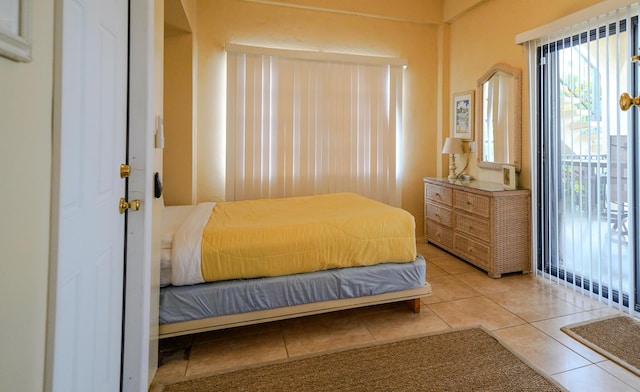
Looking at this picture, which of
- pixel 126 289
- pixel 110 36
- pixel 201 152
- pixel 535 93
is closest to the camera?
pixel 110 36

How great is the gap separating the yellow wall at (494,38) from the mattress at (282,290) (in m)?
1.85

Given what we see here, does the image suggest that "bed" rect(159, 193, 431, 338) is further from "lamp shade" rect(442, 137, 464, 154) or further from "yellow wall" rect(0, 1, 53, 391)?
"lamp shade" rect(442, 137, 464, 154)

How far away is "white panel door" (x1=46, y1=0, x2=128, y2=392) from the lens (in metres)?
0.86

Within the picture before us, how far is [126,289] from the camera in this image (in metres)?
1.44

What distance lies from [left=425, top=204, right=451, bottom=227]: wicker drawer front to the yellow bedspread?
1515 millimetres

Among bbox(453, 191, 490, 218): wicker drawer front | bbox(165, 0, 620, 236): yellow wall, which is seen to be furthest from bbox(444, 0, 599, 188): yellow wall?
bbox(453, 191, 490, 218): wicker drawer front

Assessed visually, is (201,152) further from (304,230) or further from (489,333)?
(489,333)

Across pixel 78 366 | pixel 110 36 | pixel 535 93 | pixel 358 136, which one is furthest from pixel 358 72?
pixel 78 366

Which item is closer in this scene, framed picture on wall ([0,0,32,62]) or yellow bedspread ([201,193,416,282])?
framed picture on wall ([0,0,32,62])

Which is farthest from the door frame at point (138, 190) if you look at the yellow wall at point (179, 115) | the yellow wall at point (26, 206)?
the yellow wall at point (179, 115)

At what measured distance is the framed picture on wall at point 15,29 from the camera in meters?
0.64

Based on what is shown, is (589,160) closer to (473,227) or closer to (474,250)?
(473,227)

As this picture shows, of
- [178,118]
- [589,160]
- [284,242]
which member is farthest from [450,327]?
[178,118]

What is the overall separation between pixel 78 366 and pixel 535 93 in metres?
3.67
